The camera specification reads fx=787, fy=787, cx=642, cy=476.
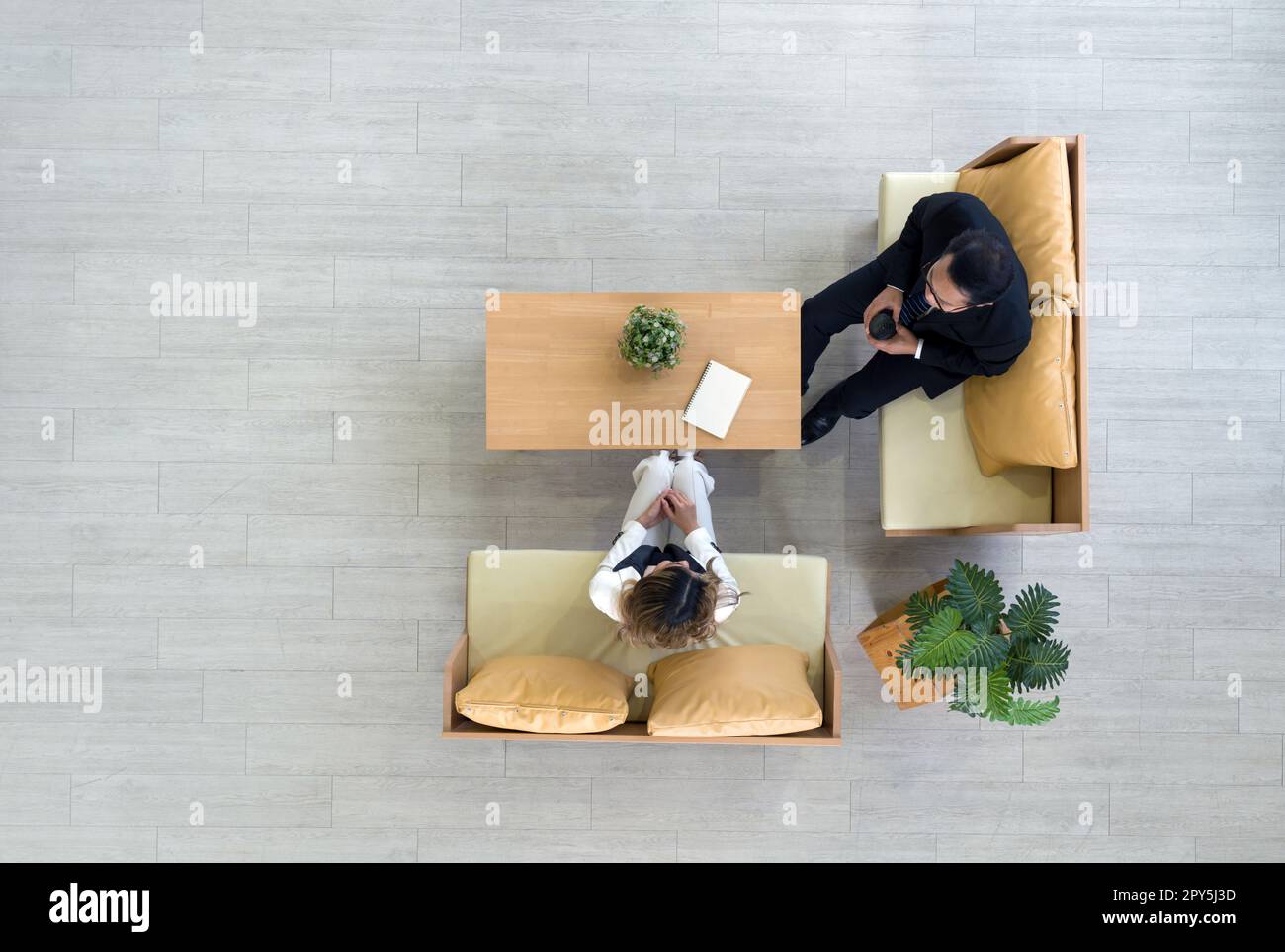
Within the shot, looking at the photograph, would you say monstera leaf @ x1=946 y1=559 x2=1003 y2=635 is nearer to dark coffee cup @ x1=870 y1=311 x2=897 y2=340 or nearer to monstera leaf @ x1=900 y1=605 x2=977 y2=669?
monstera leaf @ x1=900 y1=605 x2=977 y2=669

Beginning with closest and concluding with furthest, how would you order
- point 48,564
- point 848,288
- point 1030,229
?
1. point 1030,229
2. point 848,288
3. point 48,564

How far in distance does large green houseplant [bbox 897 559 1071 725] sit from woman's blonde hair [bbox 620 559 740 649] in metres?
0.70

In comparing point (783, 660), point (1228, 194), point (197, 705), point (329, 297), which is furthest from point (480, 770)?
point (1228, 194)

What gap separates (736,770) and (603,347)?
1.73 m

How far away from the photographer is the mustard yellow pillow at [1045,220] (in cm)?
228

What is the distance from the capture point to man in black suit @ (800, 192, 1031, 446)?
215 cm

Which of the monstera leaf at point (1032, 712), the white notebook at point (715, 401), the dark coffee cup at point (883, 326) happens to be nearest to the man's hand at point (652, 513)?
the white notebook at point (715, 401)

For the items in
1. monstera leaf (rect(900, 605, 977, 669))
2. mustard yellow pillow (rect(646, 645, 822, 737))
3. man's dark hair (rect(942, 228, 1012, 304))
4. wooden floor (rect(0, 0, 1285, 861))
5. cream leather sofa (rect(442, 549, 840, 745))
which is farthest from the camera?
wooden floor (rect(0, 0, 1285, 861))

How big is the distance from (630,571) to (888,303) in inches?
47.3

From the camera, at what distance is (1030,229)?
2348mm

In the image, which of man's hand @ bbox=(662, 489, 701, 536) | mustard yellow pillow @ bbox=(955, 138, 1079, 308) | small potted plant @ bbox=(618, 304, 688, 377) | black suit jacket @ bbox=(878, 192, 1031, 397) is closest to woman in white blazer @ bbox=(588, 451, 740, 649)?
man's hand @ bbox=(662, 489, 701, 536)

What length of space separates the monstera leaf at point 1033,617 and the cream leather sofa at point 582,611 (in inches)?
22.5

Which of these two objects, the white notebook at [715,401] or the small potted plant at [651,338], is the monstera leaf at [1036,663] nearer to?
the white notebook at [715,401]

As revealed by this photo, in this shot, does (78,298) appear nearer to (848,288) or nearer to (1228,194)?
→ (848,288)
